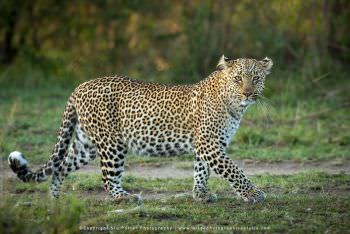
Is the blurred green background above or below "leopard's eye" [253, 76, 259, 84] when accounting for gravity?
above

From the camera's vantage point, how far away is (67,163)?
10781 mm

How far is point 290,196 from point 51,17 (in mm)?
13350

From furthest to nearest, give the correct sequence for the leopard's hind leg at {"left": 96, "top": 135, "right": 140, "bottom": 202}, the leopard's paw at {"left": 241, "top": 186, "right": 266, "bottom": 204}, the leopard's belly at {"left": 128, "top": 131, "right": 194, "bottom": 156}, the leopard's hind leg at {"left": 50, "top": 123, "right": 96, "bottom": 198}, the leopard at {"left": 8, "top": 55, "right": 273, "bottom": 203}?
1. the leopard's hind leg at {"left": 50, "top": 123, "right": 96, "bottom": 198}
2. the leopard's belly at {"left": 128, "top": 131, "right": 194, "bottom": 156}
3. the leopard's hind leg at {"left": 96, "top": 135, "right": 140, "bottom": 202}
4. the leopard at {"left": 8, "top": 55, "right": 273, "bottom": 203}
5. the leopard's paw at {"left": 241, "top": 186, "right": 266, "bottom": 204}

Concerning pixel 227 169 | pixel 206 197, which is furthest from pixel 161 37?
pixel 227 169

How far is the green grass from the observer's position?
7914 mm

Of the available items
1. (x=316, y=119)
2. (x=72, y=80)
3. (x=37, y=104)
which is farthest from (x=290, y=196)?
Result: (x=72, y=80)

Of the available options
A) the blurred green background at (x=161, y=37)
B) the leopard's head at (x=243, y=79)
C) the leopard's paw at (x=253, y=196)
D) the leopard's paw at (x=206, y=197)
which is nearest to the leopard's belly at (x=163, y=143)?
the leopard's paw at (x=206, y=197)

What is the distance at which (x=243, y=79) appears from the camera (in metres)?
10.3

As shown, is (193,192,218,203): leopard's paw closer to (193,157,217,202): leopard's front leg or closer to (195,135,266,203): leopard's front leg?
(193,157,217,202): leopard's front leg

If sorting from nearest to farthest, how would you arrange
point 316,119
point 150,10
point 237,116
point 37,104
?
point 237,116
point 316,119
point 37,104
point 150,10

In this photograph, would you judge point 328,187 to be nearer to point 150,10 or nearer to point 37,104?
point 37,104

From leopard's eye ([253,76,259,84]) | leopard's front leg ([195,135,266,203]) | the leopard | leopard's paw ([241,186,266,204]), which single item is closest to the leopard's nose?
the leopard

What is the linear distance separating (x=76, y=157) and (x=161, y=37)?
11337 mm

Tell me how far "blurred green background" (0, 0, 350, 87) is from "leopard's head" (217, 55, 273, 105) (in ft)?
27.1
